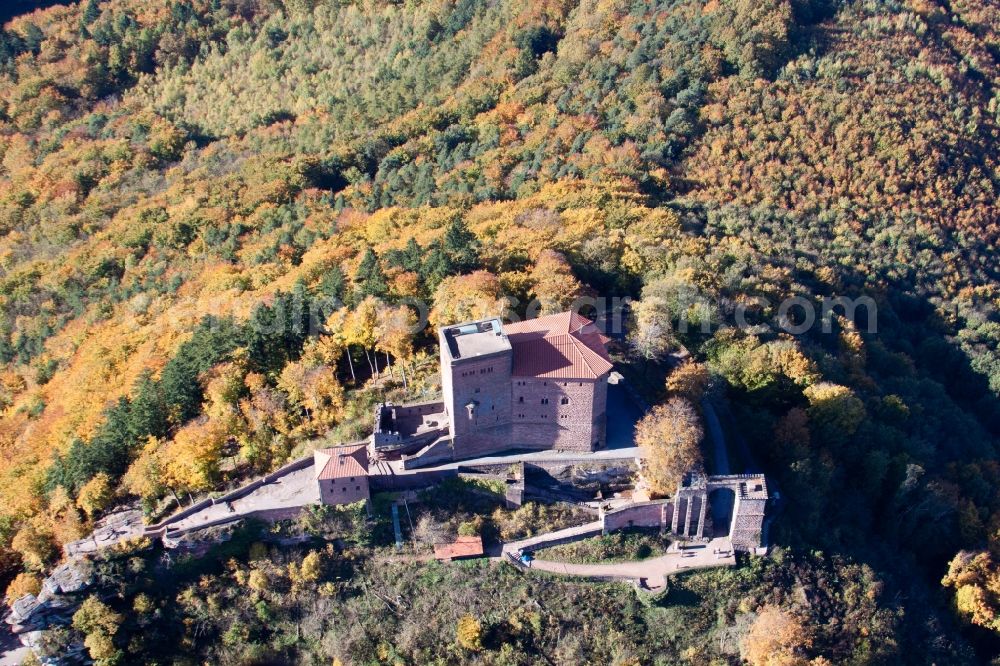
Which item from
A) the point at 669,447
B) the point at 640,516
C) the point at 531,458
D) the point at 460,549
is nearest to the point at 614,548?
the point at 640,516

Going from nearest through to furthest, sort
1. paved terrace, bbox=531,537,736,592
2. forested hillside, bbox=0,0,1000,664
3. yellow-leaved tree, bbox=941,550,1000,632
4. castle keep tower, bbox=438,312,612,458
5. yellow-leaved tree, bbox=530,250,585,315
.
A: castle keep tower, bbox=438,312,612,458 → paved terrace, bbox=531,537,736,592 → forested hillside, bbox=0,0,1000,664 → yellow-leaved tree, bbox=941,550,1000,632 → yellow-leaved tree, bbox=530,250,585,315

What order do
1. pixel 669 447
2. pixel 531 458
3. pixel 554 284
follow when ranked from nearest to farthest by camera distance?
pixel 669 447
pixel 531 458
pixel 554 284

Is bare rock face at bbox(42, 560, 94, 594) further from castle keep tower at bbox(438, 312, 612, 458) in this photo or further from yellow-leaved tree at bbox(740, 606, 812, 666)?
yellow-leaved tree at bbox(740, 606, 812, 666)

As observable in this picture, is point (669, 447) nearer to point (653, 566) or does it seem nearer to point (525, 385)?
point (653, 566)

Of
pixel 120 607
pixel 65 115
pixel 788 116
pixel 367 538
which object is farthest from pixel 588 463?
pixel 65 115

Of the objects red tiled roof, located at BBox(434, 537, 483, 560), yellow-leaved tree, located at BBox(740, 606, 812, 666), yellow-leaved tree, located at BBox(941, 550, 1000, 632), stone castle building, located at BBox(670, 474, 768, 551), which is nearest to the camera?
yellow-leaved tree, located at BBox(740, 606, 812, 666)

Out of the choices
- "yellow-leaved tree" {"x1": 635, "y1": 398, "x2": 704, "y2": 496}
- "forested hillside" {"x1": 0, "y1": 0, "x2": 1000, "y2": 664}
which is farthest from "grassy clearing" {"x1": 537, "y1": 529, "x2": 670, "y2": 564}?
"forested hillside" {"x1": 0, "y1": 0, "x2": 1000, "y2": 664}
